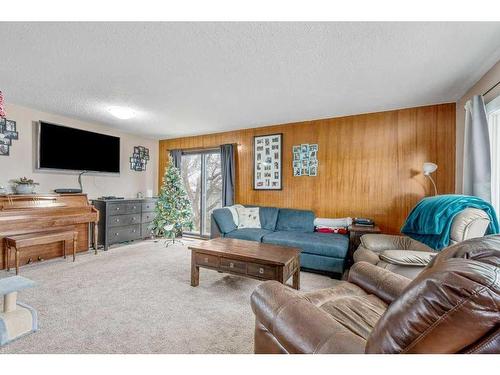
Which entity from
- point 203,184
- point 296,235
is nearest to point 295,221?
point 296,235

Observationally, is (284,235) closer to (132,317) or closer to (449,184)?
(132,317)

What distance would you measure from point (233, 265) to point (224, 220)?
55.3 inches

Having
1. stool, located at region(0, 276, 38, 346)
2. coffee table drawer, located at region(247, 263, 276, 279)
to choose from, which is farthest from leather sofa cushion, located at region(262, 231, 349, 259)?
stool, located at region(0, 276, 38, 346)

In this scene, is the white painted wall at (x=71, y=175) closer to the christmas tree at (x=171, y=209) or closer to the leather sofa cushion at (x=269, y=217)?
the christmas tree at (x=171, y=209)

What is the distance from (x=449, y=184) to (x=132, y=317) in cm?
415

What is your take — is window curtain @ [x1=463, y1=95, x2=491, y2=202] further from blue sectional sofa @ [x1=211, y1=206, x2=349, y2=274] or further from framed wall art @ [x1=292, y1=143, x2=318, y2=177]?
framed wall art @ [x1=292, y1=143, x2=318, y2=177]

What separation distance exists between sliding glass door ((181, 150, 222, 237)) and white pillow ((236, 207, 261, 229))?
116cm

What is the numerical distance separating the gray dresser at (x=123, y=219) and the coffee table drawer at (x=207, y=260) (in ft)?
8.15

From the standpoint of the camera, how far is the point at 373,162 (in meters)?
3.66

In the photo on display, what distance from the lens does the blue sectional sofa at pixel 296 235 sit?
9.70 feet

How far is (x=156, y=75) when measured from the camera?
2.47 m

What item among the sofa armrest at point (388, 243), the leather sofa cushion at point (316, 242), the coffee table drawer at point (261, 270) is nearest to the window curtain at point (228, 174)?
the leather sofa cushion at point (316, 242)

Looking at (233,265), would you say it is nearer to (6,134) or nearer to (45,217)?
(45,217)
